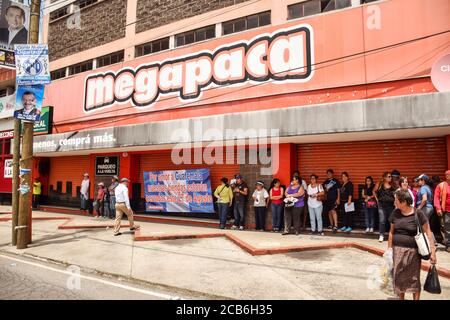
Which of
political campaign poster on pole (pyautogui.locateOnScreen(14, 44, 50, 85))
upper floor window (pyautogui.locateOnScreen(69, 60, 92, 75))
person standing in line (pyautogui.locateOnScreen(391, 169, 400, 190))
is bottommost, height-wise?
person standing in line (pyautogui.locateOnScreen(391, 169, 400, 190))

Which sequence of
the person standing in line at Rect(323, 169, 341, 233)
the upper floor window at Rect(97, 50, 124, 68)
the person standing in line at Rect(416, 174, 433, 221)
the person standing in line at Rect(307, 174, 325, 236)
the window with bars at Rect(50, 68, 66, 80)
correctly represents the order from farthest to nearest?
1. the window with bars at Rect(50, 68, 66, 80)
2. the upper floor window at Rect(97, 50, 124, 68)
3. the person standing in line at Rect(323, 169, 341, 233)
4. the person standing in line at Rect(307, 174, 325, 236)
5. the person standing in line at Rect(416, 174, 433, 221)

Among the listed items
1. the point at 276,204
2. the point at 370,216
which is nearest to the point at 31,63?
the point at 276,204

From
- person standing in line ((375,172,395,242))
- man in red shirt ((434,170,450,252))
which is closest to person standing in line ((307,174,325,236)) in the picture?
person standing in line ((375,172,395,242))

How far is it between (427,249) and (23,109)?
361 inches

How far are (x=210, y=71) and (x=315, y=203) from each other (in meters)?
6.18

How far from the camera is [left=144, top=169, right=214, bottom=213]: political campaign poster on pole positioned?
1252cm

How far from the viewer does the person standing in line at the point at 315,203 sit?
970 centimetres

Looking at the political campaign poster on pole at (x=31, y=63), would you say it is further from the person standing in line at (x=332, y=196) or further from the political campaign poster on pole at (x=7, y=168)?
the political campaign poster on pole at (x=7, y=168)

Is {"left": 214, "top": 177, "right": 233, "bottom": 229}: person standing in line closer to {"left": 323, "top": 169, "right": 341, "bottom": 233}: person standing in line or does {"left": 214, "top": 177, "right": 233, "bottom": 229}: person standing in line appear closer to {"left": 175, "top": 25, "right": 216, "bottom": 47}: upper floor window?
{"left": 323, "top": 169, "right": 341, "bottom": 233}: person standing in line

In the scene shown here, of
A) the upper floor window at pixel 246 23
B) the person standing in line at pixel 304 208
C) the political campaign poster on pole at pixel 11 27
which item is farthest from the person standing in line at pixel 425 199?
the political campaign poster on pole at pixel 11 27

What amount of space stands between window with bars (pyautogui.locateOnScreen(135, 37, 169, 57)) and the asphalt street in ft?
34.5

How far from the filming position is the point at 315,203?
972cm

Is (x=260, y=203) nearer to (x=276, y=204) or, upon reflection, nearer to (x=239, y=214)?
(x=276, y=204)

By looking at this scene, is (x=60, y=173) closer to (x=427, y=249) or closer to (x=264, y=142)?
(x=264, y=142)
